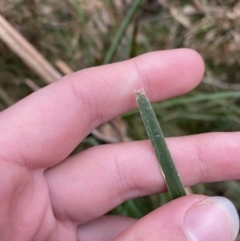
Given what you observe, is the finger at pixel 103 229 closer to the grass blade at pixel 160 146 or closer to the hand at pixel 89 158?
the hand at pixel 89 158

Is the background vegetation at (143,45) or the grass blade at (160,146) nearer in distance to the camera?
the grass blade at (160,146)

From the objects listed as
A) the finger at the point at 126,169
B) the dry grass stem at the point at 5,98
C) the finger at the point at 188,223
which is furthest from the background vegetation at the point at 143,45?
the finger at the point at 188,223

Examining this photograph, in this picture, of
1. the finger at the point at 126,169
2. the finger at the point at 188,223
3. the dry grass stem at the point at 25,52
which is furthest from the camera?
the dry grass stem at the point at 25,52

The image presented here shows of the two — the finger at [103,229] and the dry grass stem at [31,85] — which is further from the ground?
the dry grass stem at [31,85]

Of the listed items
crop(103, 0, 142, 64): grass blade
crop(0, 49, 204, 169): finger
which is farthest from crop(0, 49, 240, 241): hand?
crop(103, 0, 142, 64): grass blade

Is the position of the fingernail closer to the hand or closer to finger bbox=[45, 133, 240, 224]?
the hand

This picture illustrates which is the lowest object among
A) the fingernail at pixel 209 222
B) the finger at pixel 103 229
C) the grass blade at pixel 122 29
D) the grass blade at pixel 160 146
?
the finger at pixel 103 229

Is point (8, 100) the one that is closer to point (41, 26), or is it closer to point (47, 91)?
point (41, 26)
